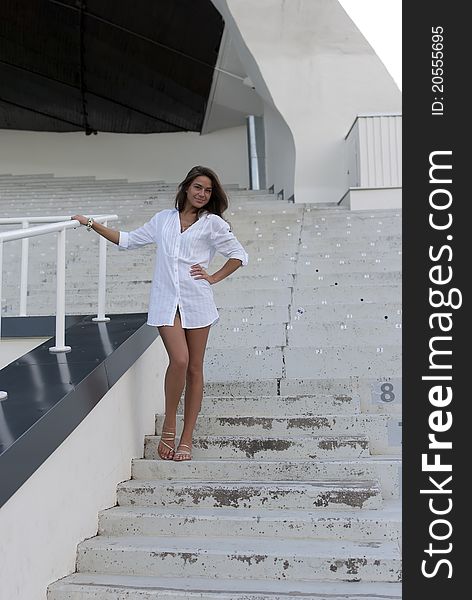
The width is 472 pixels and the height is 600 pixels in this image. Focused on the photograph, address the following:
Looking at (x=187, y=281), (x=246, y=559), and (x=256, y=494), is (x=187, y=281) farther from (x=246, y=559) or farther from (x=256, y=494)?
(x=246, y=559)

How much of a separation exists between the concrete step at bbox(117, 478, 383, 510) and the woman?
25 cm

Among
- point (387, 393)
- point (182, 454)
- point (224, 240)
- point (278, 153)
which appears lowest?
point (182, 454)

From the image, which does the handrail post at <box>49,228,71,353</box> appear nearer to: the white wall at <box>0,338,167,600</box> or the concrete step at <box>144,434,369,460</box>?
the white wall at <box>0,338,167,600</box>

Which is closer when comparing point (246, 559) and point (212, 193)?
point (246, 559)

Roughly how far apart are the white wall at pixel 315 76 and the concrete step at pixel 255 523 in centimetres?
853

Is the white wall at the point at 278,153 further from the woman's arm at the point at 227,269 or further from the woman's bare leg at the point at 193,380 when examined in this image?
the woman's bare leg at the point at 193,380

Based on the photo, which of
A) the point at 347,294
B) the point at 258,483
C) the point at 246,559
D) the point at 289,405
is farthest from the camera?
the point at 347,294

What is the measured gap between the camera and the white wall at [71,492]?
2.28m

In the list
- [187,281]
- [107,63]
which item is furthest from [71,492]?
[107,63]

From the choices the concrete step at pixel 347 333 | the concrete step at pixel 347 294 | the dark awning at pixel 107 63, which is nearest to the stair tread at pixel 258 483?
the concrete step at pixel 347 333

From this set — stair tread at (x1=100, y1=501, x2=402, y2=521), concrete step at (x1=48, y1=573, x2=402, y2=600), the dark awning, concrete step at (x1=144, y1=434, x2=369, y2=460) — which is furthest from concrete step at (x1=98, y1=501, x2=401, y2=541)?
the dark awning

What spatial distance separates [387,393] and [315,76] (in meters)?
8.16

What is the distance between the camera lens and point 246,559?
2625 millimetres

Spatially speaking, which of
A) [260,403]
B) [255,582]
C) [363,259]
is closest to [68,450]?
[255,582]
